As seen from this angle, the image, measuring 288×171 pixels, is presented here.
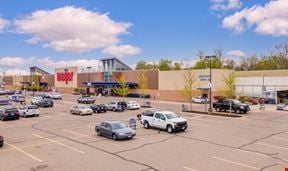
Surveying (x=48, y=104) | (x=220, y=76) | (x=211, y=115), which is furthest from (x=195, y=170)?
(x=220, y=76)

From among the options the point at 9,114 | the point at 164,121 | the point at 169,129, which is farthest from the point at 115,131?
the point at 9,114

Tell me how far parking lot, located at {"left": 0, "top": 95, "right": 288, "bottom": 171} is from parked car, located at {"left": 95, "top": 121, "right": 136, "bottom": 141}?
428 millimetres

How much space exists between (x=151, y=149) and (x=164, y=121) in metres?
7.42

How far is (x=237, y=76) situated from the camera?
70.2m

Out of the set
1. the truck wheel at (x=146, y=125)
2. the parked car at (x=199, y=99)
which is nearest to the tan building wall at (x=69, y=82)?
the parked car at (x=199, y=99)

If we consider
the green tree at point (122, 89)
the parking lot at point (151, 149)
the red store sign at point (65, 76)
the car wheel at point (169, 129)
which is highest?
the red store sign at point (65, 76)

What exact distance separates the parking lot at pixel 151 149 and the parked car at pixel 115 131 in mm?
428

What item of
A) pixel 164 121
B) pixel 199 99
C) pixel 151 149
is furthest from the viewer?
pixel 199 99

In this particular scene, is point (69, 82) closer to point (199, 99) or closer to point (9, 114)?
point (199, 99)

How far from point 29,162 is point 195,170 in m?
8.78

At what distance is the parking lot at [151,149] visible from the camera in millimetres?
16938

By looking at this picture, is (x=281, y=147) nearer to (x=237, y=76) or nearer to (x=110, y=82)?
(x=237, y=76)

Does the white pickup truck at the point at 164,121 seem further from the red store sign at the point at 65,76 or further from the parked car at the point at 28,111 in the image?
the red store sign at the point at 65,76

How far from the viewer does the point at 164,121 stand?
28.0 metres
